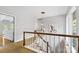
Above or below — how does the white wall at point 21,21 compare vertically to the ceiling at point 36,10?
below

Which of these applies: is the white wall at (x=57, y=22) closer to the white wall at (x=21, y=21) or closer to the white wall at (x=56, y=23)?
the white wall at (x=56, y=23)

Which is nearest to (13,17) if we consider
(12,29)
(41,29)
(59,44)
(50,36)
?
(12,29)

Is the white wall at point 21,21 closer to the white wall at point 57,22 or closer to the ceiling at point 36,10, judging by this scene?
the ceiling at point 36,10

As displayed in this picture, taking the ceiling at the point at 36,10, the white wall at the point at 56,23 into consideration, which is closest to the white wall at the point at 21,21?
the ceiling at the point at 36,10

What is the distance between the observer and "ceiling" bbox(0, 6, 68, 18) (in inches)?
59.1

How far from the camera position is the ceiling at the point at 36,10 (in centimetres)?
150

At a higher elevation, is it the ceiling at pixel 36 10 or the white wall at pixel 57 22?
the ceiling at pixel 36 10

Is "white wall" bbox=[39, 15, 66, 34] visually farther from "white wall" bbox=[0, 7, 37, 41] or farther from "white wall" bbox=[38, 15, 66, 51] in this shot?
"white wall" bbox=[0, 7, 37, 41]

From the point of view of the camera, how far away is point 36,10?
60.5 inches

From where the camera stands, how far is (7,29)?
1.52 metres

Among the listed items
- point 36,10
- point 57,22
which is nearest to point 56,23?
point 57,22

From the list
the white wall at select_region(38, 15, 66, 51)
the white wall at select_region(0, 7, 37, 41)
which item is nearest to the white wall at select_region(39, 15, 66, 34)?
the white wall at select_region(38, 15, 66, 51)

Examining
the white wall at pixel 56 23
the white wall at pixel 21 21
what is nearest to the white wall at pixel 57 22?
the white wall at pixel 56 23

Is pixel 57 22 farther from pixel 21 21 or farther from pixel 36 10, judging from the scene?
pixel 21 21
